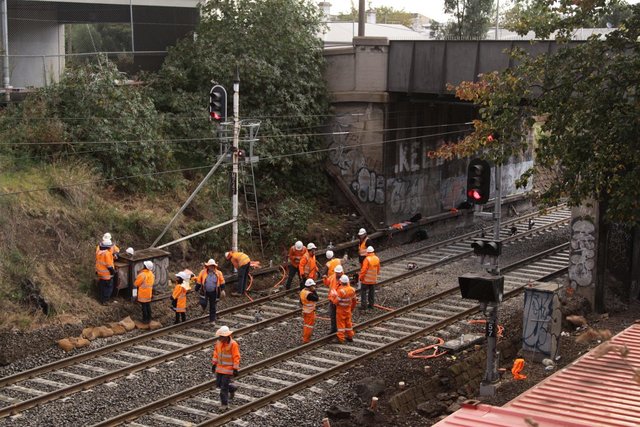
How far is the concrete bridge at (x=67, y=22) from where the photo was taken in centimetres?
2842

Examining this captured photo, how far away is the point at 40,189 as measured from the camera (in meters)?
23.2

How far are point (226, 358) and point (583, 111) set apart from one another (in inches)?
319

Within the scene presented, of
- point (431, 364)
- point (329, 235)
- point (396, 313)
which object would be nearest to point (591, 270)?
point (396, 313)

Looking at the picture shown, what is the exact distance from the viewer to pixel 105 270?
69.8 ft

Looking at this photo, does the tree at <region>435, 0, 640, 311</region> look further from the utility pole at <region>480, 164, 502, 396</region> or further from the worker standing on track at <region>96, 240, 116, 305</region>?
the worker standing on track at <region>96, 240, 116, 305</region>

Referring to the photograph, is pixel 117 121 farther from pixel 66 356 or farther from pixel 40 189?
pixel 66 356

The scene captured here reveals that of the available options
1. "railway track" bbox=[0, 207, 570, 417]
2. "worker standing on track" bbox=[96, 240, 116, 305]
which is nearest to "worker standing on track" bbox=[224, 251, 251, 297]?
"railway track" bbox=[0, 207, 570, 417]

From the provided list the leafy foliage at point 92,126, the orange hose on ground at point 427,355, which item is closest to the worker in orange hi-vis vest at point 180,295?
the orange hose on ground at point 427,355

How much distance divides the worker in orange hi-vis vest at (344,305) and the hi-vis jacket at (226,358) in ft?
13.8

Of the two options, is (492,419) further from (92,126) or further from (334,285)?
(92,126)

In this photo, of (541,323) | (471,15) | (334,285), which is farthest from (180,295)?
(471,15)

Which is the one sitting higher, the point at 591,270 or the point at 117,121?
the point at 117,121

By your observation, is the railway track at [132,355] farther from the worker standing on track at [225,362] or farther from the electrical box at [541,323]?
the worker standing on track at [225,362]

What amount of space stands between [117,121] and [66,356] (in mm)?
9568
